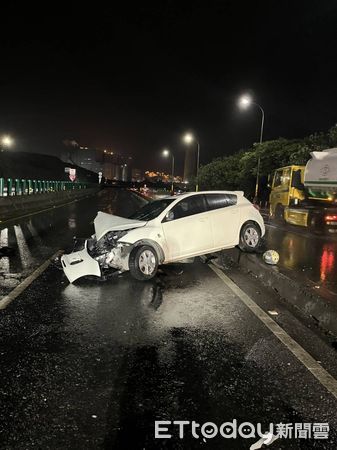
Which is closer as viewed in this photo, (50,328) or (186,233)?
(50,328)

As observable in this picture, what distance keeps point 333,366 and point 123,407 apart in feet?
7.45

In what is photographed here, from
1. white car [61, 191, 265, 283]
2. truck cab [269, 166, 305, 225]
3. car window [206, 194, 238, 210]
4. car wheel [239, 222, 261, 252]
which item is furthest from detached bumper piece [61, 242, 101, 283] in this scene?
truck cab [269, 166, 305, 225]

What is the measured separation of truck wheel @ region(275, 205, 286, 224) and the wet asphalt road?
14655 mm

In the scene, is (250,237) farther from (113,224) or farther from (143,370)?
(143,370)

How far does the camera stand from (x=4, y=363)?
171 inches

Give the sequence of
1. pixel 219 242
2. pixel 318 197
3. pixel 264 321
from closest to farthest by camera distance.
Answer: pixel 264 321 → pixel 219 242 → pixel 318 197

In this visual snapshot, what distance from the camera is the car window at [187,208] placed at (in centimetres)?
888

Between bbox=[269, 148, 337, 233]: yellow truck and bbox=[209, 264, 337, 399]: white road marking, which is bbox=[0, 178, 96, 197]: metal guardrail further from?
bbox=[209, 264, 337, 399]: white road marking

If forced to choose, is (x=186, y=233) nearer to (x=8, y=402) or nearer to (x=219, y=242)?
(x=219, y=242)

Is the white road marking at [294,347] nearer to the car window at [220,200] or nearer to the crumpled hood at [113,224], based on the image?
the crumpled hood at [113,224]

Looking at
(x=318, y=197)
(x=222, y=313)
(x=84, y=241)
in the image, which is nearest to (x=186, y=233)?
(x=84, y=241)

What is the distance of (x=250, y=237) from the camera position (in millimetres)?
10562

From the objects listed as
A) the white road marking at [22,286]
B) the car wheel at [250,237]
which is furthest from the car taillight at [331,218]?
the white road marking at [22,286]

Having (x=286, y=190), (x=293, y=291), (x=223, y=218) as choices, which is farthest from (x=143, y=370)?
(x=286, y=190)
